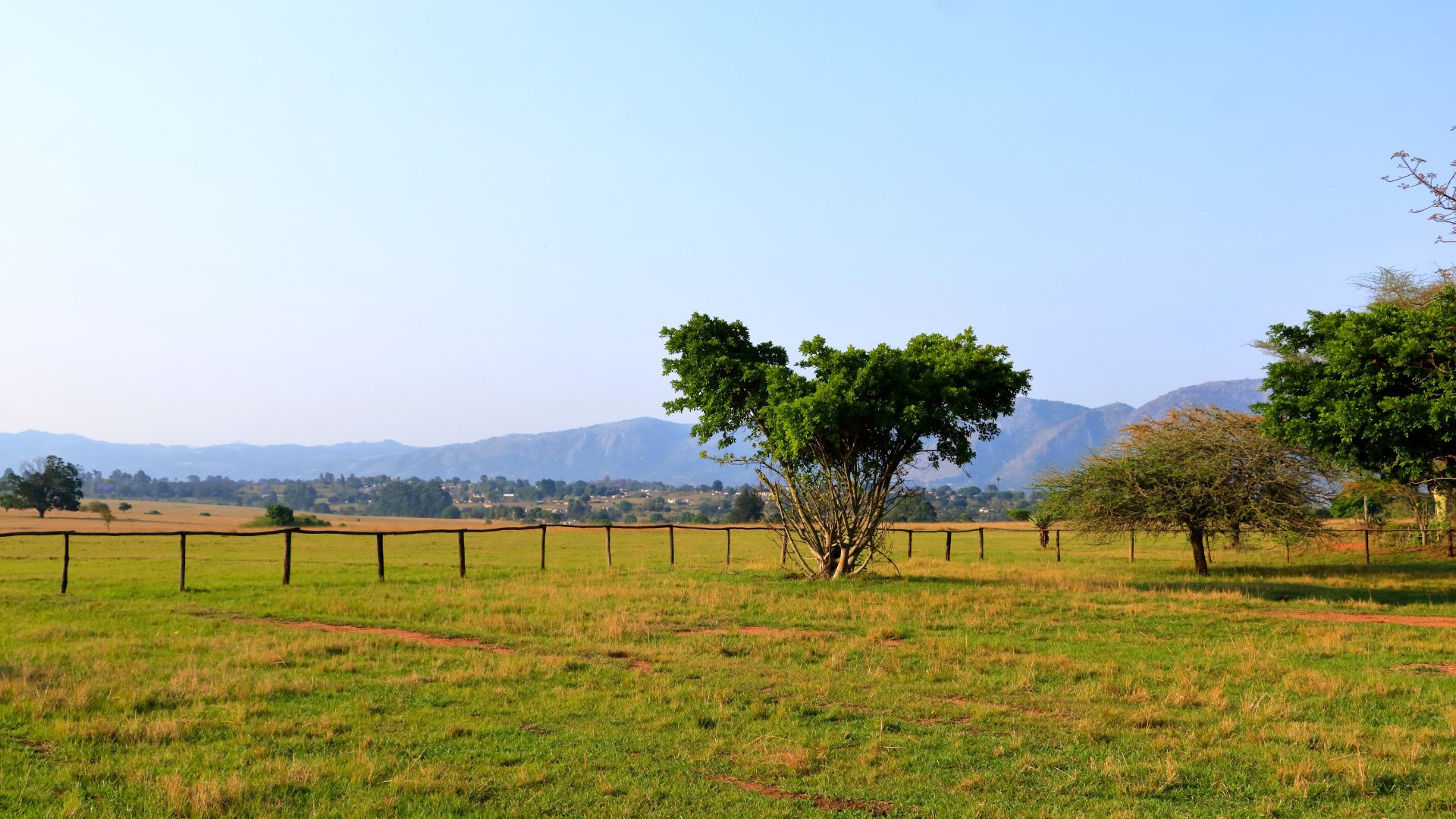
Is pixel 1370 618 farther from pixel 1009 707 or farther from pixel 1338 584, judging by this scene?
pixel 1009 707

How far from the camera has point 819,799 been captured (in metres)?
7.96

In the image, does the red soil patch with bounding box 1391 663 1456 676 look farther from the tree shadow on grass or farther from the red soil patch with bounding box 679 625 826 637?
the tree shadow on grass

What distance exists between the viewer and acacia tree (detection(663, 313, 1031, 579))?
26.7m

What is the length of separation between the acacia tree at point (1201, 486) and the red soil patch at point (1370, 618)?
32.6 ft

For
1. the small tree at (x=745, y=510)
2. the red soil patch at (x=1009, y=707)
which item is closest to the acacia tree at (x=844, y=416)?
the red soil patch at (x=1009, y=707)

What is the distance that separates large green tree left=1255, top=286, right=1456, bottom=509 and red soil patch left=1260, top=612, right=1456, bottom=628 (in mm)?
2955

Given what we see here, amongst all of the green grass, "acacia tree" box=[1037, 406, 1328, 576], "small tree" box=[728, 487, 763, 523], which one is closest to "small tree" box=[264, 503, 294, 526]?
"small tree" box=[728, 487, 763, 523]

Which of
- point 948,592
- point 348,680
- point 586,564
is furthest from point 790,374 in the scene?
point 348,680

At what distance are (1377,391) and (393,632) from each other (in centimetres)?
2149

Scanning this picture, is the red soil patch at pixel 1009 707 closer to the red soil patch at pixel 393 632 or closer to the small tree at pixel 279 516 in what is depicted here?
the red soil patch at pixel 393 632

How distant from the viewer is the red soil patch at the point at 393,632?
16.3 meters

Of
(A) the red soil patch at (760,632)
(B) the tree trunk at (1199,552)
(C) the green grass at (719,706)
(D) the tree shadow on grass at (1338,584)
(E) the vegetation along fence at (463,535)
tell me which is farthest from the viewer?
(B) the tree trunk at (1199,552)

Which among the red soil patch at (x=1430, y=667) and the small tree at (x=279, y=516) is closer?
the red soil patch at (x=1430, y=667)

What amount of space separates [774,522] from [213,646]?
19.6 m
